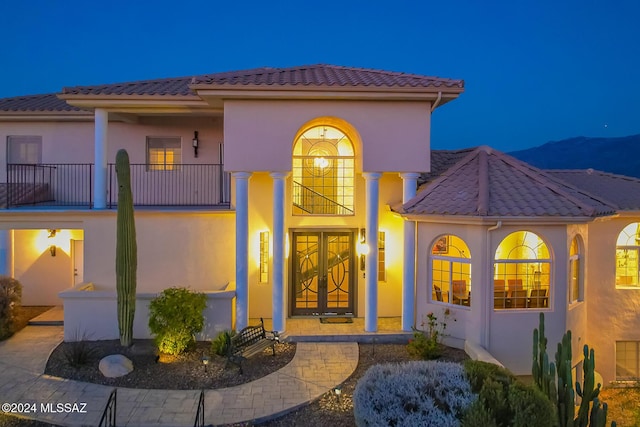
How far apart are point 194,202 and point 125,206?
5114 millimetres

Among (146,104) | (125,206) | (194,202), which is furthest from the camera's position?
(194,202)

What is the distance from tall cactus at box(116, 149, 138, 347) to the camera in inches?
Answer: 441

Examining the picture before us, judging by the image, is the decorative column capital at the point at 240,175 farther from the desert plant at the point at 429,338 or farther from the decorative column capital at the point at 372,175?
the desert plant at the point at 429,338

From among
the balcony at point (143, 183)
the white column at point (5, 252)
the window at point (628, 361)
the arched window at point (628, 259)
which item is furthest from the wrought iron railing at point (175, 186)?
the window at point (628, 361)

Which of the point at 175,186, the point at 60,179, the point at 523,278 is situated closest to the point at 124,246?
the point at 175,186

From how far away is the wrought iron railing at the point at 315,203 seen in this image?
1449 cm

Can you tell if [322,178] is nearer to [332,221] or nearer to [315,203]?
[315,203]

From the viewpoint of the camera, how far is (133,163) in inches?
644

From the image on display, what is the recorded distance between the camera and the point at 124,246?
1123cm

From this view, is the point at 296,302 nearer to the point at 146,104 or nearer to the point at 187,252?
the point at 187,252

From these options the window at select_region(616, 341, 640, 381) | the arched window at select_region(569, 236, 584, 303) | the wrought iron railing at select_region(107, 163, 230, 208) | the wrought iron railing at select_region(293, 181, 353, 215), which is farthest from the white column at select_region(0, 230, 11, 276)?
the window at select_region(616, 341, 640, 381)

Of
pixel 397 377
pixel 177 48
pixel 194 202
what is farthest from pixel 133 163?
pixel 177 48

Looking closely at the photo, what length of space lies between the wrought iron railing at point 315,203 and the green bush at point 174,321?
463 centimetres

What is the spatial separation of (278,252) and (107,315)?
15.5 feet
